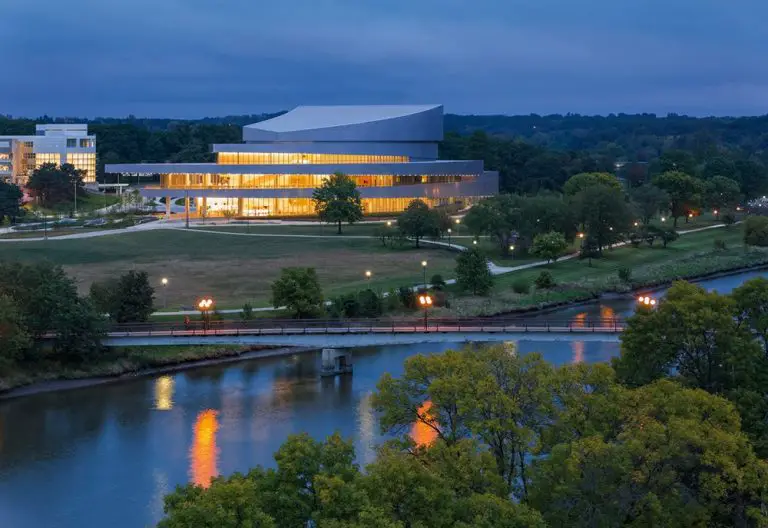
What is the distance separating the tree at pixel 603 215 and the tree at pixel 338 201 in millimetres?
18030

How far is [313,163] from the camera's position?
307 ft

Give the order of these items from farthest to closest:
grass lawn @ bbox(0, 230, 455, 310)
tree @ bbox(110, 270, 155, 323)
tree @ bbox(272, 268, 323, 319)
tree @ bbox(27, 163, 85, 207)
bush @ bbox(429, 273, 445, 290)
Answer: tree @ bbox(27, 163, 85, 207)
bush @ bbox(429, 273, 445, 290)
grass lawn @ bbox(0, 230, 455, 310)
tree @ bbox(272, 268, 323, 319)
tree @ bbox(110, 270, 155, 323)

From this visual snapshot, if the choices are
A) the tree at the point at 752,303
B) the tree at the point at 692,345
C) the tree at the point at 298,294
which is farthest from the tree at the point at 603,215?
the tree at the point at 692,345

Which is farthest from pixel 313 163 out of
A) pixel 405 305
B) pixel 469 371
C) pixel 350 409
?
pixel 469 371

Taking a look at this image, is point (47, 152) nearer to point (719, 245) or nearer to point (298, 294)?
point (719, 245)

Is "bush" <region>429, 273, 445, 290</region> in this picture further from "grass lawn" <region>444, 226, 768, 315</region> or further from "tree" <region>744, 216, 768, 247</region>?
"tree" <region>744, 216, 768, 247</region>

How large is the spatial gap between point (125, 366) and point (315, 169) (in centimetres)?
5305

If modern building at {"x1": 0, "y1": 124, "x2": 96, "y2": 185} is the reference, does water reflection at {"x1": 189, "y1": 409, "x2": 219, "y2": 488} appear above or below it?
below

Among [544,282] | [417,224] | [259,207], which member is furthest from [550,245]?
[259,207]

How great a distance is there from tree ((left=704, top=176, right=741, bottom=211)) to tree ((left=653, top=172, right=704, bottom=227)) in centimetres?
309

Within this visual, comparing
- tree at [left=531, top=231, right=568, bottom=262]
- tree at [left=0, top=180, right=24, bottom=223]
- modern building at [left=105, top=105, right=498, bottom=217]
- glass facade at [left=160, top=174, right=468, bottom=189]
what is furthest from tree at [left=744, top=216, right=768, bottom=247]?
tree at [left=0, top=180, right=24, bottom=223]

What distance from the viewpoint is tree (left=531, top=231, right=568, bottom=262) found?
6525 centimetres

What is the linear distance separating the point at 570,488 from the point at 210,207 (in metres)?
77.2

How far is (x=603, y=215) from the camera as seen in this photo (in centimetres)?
7038
